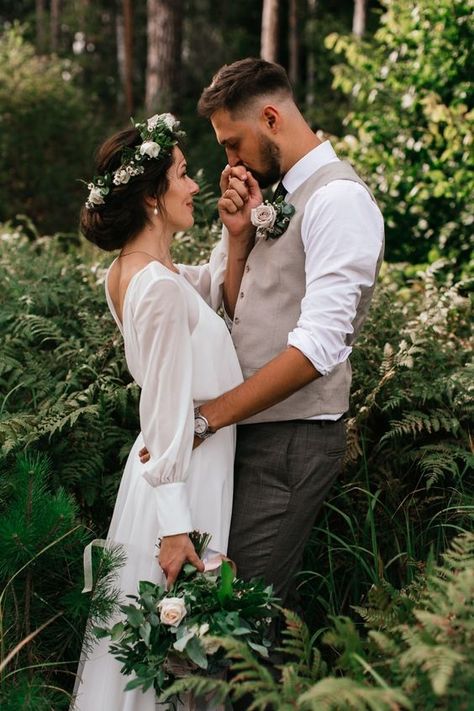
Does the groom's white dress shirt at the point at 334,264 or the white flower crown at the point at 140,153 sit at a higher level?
the white flower crown at the point at 140,153

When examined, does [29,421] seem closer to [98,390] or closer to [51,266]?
[98,390]

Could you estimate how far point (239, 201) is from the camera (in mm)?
3113

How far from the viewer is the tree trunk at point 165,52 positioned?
14562mm

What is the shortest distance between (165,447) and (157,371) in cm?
24

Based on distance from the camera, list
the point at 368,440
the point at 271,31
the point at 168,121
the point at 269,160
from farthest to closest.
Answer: the point at 271,31 → the point at 368,440 → the point at 269,160 → the point at 168,121

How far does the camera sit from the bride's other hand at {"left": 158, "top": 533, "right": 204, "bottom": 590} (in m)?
2.69

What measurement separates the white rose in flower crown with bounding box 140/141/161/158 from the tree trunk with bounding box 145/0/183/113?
11.8 m

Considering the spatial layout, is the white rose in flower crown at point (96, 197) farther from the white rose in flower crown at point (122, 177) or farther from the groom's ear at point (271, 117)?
the groom's ear at point (271, 117)

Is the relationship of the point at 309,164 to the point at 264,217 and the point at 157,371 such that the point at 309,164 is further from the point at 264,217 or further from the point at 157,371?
the point at 157,371

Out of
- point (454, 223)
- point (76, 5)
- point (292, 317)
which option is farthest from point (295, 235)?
point (76, 5)

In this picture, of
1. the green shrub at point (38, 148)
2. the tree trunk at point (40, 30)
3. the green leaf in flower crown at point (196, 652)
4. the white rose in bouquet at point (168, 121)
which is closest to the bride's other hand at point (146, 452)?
the green leaf in flower crown at point (196, 652)

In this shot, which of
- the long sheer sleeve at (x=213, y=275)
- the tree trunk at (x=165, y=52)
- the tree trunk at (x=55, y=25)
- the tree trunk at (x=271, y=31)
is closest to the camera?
the long sheer sleeve at (x=213, y=275)

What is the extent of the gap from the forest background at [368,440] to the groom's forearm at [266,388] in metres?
0.65

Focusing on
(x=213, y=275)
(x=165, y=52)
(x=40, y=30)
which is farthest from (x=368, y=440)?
(x=40, y=30)
